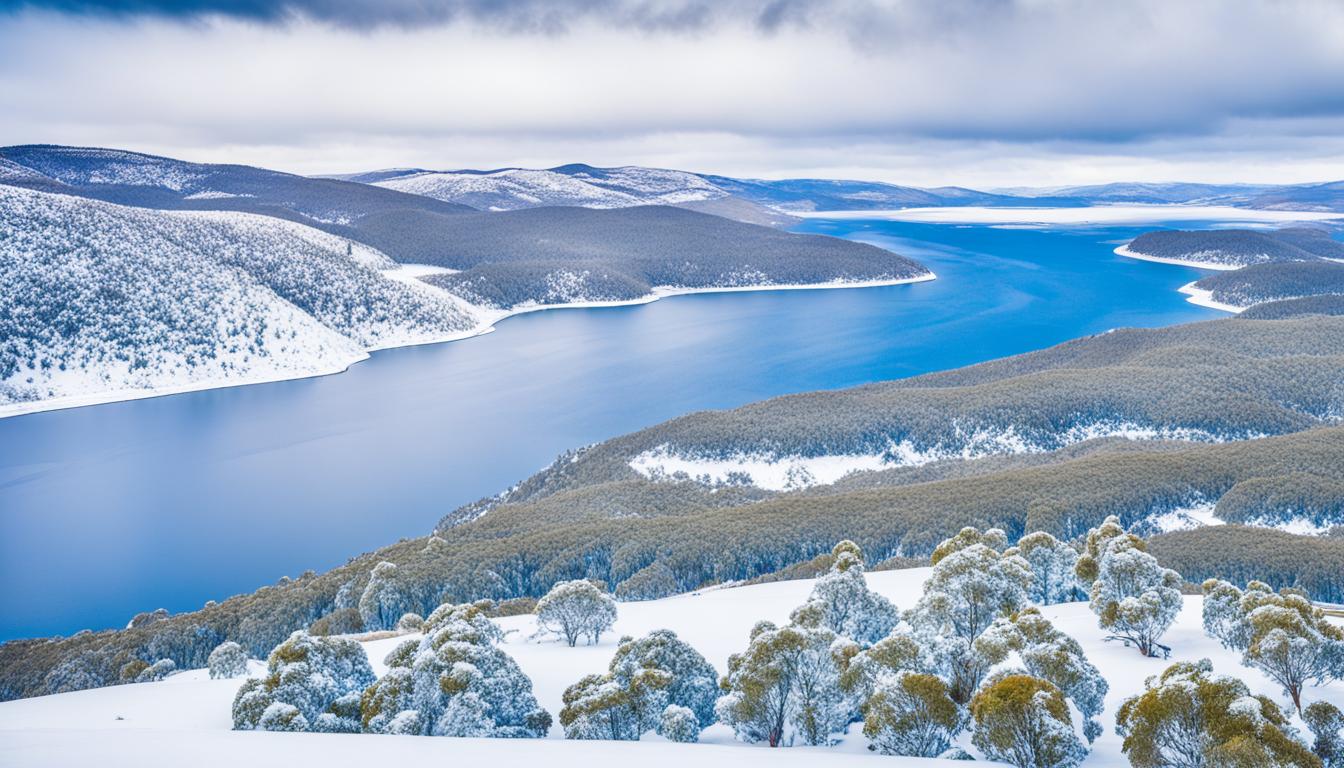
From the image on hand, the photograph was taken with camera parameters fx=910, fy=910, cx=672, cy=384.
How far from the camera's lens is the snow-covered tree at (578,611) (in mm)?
39219

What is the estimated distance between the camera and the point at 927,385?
430ft

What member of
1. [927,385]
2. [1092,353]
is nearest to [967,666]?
[927,385]

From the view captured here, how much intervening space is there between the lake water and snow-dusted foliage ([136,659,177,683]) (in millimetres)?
24017

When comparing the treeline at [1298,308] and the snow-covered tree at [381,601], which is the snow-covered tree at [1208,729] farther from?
the treeline at [1298,308]

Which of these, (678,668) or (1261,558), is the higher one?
(678,668)

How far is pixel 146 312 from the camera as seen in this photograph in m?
Answer: 149

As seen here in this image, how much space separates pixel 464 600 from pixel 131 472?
197 feet

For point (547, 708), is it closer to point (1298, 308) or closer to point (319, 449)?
point (319, 449)

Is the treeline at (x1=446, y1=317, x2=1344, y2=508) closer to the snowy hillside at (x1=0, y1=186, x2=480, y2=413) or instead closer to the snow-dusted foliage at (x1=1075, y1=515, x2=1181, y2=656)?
the snow-dusted foliage at (x1=1075, y1=515, x2=1181, y2=656)

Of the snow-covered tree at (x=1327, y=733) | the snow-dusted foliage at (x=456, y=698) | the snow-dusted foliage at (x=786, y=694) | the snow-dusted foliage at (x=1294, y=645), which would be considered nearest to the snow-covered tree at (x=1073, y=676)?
the snow-covered tree at (x=1327, y=733)

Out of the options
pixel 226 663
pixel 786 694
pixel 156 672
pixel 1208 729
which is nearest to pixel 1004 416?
pixel 786 694

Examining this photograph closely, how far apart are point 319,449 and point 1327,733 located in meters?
102

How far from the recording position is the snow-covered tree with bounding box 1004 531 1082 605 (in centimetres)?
4562

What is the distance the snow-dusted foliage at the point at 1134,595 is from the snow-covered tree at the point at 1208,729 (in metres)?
10.9
